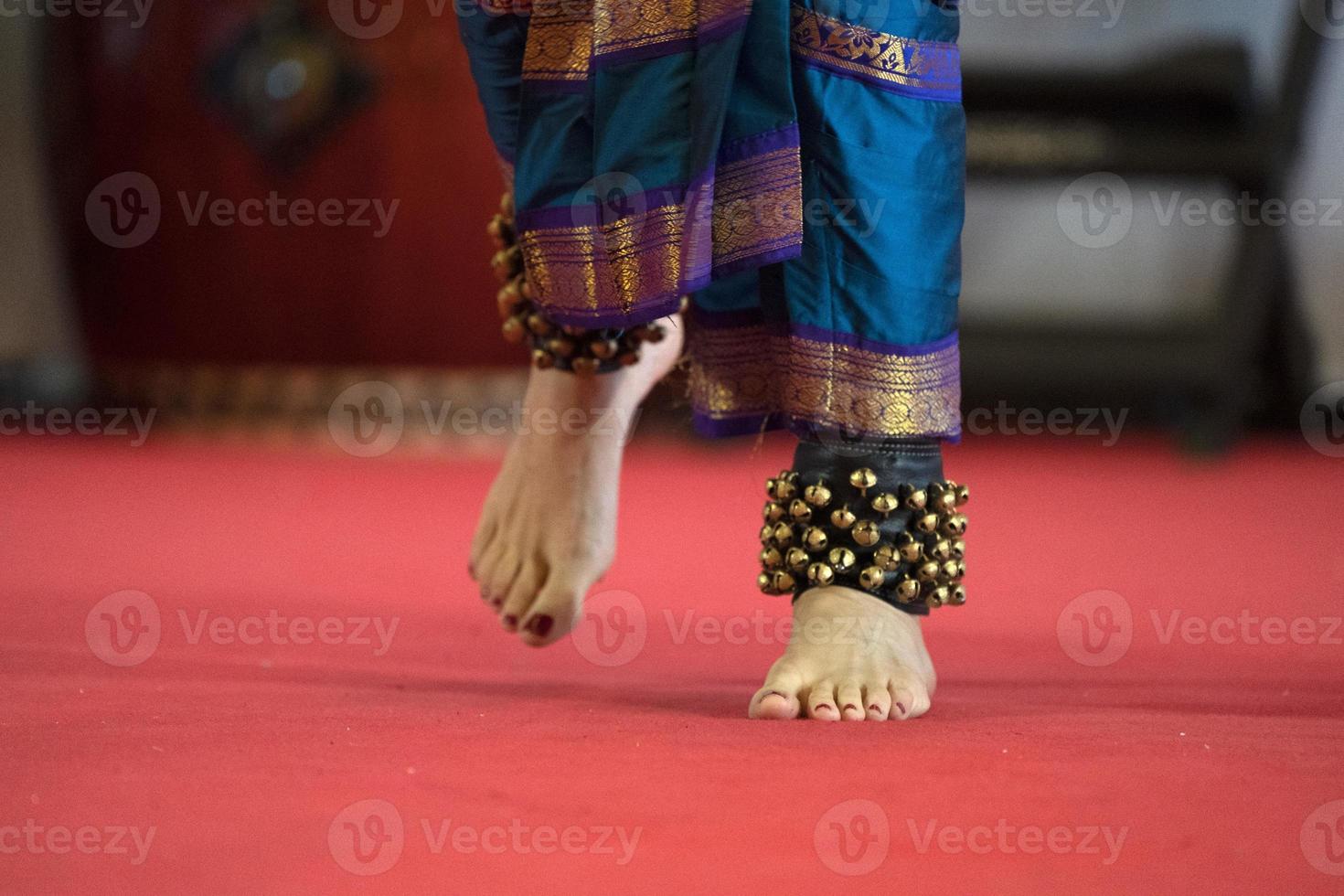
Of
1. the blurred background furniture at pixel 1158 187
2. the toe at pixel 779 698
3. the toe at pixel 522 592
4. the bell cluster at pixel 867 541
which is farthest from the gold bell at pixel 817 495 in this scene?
the blurred background furniture at pixel 1158 187

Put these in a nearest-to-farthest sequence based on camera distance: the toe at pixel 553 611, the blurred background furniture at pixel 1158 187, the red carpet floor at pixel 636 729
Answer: the red carpet floor at pixel 636 729, the toe at pixel 553 611, the blurred background furniture at pixel 1158 187

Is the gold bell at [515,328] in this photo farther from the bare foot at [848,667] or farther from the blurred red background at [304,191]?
the blurred red background at [304,191]

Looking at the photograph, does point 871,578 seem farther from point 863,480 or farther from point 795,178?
point 795,178

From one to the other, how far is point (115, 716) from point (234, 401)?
6.58 feet

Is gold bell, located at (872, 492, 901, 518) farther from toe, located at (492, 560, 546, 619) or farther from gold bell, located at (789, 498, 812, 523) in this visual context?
toe, located at (492, 560, 546, 619)

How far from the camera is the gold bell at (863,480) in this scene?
2.74ft

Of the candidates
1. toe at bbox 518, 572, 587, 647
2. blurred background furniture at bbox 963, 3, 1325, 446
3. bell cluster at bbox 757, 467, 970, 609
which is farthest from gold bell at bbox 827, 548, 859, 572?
blurred background furniture at bbox 963, 3, 1325, 446

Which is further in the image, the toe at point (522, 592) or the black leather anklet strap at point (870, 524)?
the toe at point (522, 592)

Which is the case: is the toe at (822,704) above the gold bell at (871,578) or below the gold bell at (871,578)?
below

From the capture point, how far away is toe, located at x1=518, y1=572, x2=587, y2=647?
96cm

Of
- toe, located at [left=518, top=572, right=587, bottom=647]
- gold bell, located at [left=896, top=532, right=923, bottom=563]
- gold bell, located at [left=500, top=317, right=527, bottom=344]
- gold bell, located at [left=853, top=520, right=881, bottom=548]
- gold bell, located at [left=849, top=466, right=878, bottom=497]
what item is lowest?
toe, located at [left=518, top=572, right=587, bottom=647]

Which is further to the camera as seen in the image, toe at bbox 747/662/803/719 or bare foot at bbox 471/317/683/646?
bare foot at bbox 471/317/683/646

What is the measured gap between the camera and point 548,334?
39.3 inches

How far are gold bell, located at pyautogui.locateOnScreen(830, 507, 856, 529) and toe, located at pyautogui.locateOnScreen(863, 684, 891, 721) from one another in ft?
0.35
